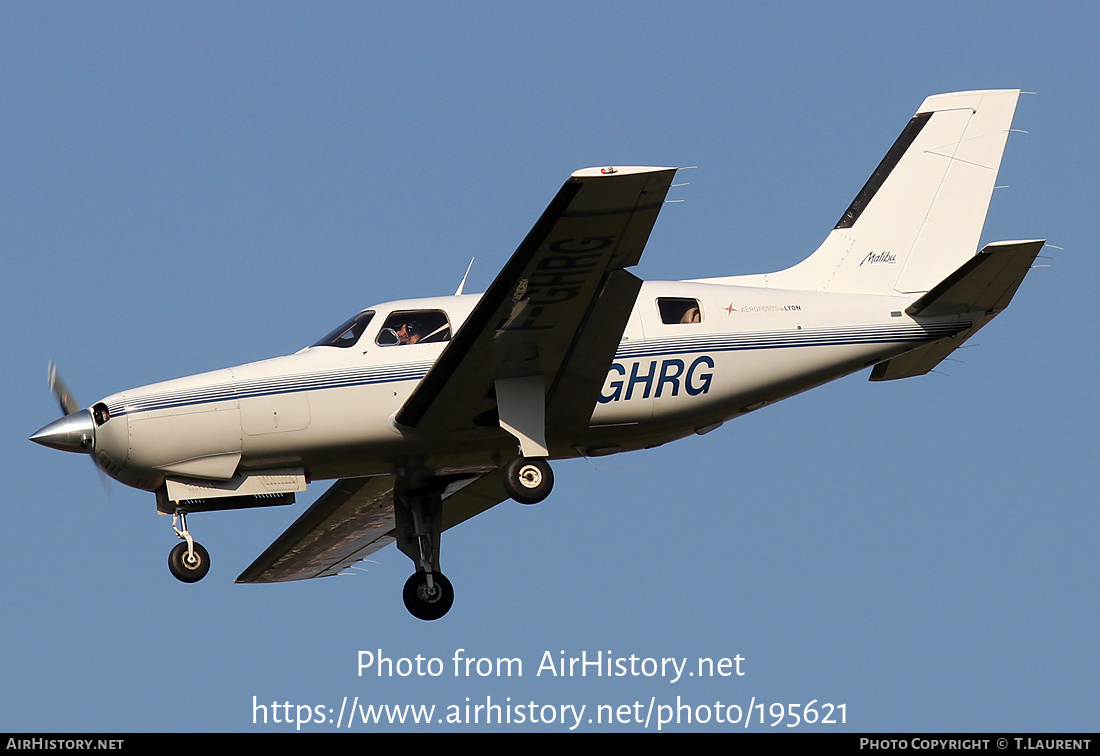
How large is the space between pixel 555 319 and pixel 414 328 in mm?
2048

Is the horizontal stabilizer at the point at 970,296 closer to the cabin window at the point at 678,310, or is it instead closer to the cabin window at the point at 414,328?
the cabin window at the point at 678,310

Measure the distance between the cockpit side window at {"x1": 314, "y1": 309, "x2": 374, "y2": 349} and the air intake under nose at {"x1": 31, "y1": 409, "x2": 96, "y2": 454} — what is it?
282 centimetres

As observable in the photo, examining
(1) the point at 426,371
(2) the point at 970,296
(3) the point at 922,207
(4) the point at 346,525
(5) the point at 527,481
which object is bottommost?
(4) the point at 346,525

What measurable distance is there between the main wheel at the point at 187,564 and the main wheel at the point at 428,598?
3227 millimetres

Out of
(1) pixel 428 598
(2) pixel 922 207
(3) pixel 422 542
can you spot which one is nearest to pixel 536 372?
(3) pixel 422 542

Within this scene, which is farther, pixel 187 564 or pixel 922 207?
pixel 922 207

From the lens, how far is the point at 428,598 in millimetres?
20062

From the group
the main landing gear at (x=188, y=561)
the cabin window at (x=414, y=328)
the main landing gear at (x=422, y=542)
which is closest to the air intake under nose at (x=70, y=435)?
the main landing gear at (x=188, y=561)

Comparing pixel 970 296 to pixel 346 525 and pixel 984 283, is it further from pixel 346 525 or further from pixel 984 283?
pixel 346 525

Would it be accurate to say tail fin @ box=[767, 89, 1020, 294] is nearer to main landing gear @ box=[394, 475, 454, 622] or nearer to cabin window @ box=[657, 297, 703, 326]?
cabin window @ box=[657, 297, 703, 326]

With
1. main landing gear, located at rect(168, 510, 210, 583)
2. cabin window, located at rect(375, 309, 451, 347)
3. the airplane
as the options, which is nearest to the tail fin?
the airplane
